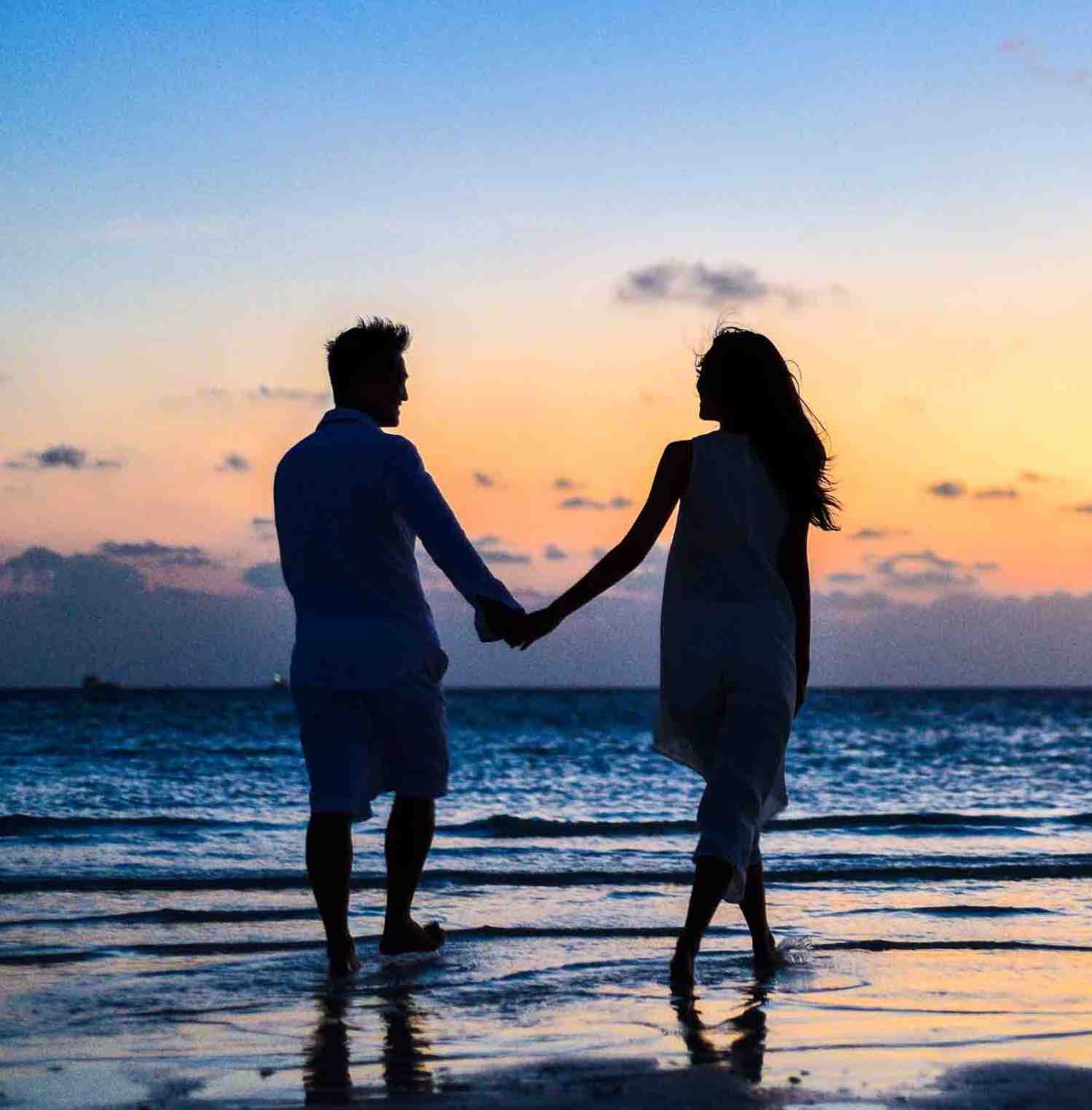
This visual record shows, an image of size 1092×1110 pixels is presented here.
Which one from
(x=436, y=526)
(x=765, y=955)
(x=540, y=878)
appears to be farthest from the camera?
(x=540, y=878)

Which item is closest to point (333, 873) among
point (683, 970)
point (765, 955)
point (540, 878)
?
point (683, 970)

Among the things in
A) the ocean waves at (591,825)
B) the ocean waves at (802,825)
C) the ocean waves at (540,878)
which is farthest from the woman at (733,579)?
the ocean waves at (802,825)

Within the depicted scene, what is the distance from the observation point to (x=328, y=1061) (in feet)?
11.1

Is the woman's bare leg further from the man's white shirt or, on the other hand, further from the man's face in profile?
the man's face in profile

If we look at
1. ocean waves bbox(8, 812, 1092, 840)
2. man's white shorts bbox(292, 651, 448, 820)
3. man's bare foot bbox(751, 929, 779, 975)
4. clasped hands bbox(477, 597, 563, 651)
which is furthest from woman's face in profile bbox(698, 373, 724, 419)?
ocean waves bbox(8, 812, 1092, 840)

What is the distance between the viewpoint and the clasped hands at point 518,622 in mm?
4441

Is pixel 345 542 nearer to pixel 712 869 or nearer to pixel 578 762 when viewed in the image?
pixel 712 869

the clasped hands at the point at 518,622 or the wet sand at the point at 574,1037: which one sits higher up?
the clasped hands at the point at 518,622

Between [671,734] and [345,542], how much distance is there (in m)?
1.12

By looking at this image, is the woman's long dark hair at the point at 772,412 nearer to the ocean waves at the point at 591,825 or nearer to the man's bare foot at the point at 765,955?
the man's bare foot at the point at 765,955

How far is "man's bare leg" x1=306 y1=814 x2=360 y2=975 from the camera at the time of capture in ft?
14.5

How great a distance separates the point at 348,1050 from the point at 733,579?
5.50 ft

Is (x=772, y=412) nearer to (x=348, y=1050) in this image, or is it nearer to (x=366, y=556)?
(x=366, y=556)

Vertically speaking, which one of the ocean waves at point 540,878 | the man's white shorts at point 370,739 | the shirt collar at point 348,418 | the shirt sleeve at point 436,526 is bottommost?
the ocean waves at point 540,878
